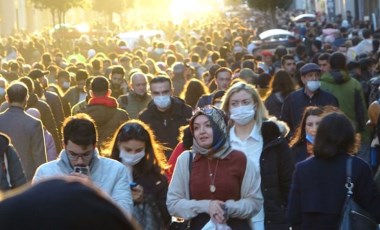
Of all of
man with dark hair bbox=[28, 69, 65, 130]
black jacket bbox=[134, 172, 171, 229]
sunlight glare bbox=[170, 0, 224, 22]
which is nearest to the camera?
black jacket bbox=[134, 172, 171, 229]

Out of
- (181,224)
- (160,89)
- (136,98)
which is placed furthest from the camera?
(136,98)

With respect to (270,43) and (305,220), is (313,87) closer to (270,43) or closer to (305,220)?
(305,220)

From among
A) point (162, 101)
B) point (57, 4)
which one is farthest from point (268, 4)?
point (162, 101)

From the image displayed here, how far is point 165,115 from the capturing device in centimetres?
1084

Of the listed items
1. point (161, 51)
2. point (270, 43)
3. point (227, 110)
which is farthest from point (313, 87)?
point (270, 43)

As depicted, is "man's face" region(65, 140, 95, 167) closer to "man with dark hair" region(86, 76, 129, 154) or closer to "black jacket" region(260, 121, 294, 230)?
"black jacket" region(260, 121, 294, 230)

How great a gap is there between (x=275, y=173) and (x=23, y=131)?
11.3ft

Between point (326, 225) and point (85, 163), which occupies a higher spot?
point (85, 163)

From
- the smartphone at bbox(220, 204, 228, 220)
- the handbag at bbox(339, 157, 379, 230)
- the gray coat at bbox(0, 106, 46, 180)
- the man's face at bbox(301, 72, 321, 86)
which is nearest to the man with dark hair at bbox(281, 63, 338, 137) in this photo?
the man's face at bbox(301, 72, 321, 86)

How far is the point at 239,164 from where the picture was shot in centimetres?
632

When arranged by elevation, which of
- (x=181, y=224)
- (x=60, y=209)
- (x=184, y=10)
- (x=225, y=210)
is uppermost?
(x=184, y=10)

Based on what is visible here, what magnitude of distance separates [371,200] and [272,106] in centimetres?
595

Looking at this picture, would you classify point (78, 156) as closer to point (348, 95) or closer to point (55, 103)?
point (348, 95)

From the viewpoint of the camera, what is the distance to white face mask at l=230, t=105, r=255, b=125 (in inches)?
308
